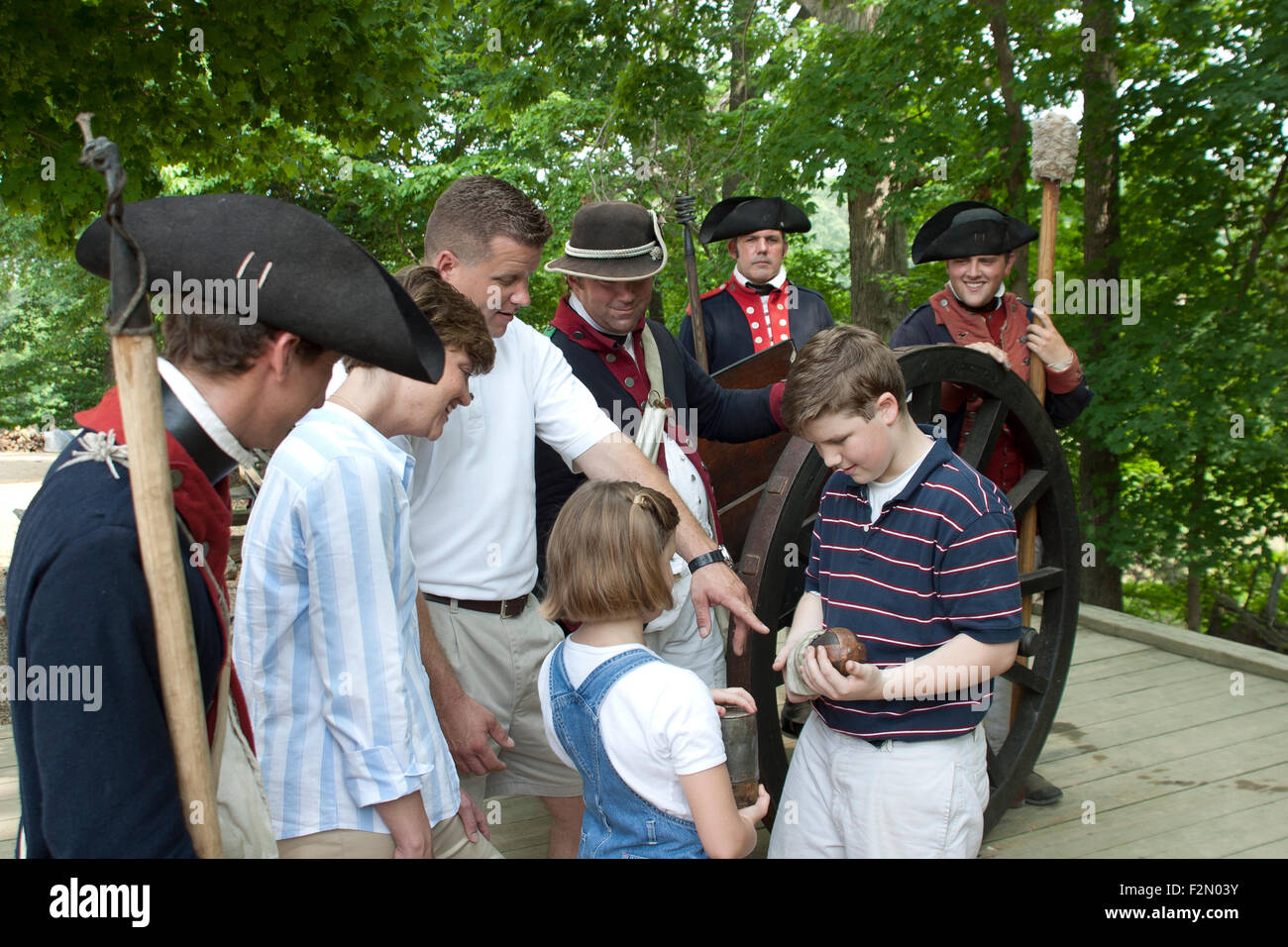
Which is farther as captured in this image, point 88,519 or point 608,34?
point 608,34

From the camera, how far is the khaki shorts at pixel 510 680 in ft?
8.27

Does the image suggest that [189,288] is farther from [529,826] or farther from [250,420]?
[529,826]

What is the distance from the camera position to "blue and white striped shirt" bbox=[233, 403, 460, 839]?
170cm

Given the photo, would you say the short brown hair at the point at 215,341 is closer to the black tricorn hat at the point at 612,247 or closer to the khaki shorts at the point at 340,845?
the khaki shorts at the point at 340,845

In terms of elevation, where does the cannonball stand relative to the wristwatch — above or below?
below

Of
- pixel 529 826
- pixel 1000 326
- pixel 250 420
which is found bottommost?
pixel 529 826

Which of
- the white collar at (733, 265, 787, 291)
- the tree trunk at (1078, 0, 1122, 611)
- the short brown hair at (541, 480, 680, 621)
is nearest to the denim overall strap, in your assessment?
the short brown hair at (541, 480, 680, 621)

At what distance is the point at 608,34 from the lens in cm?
862

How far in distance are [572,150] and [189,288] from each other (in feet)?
43.3

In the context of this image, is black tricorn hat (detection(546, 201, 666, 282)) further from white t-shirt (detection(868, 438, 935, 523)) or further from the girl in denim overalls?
the girl in denim overalls

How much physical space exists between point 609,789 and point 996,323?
2408 mm

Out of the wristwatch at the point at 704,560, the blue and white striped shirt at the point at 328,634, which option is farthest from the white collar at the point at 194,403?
the wristwatch at the point at 704,560

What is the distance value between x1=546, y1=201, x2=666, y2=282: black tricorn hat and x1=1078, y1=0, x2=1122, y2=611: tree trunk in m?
4.04

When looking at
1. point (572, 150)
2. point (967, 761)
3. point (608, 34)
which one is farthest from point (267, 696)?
point (572, 150)
